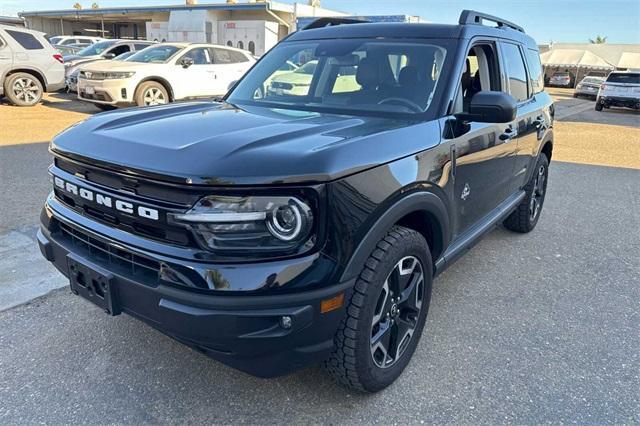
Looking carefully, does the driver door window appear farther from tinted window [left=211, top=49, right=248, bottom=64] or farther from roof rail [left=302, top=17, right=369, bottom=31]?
roof rail [left=302, top=17, right=369, bottom=31]

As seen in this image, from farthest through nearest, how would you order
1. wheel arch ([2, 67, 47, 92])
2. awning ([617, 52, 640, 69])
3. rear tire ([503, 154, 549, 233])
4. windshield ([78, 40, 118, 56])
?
awning ([617, 52, 640, 69]) < windshield ([78, 40, 118, 56]) < wheel arch ([2, 67, 47, 92]) < rear tire ([503, 154, 549, 233])

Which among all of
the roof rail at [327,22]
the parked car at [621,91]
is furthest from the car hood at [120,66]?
the parked car at [621,91]

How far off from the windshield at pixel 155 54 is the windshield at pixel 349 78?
8.71 meters

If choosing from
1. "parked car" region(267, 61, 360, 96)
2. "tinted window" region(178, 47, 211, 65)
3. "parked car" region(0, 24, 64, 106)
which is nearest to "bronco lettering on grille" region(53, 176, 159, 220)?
"parked car" region(267, 61, 360, 96)

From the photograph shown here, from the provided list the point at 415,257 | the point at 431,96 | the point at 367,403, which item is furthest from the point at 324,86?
the point at 367,403

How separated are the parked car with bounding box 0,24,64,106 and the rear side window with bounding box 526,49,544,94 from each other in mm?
11558

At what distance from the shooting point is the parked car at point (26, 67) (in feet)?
38.5

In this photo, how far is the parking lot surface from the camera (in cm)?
244

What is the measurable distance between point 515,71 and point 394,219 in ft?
8.09

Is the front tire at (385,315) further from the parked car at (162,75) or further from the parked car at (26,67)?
the parked car at (26,67)

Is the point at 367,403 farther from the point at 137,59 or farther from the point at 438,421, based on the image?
the point at 137,59

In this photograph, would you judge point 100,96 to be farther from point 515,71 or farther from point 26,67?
point 515,71

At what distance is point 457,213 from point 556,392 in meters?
1.11

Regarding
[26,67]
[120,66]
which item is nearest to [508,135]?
[120,66]
